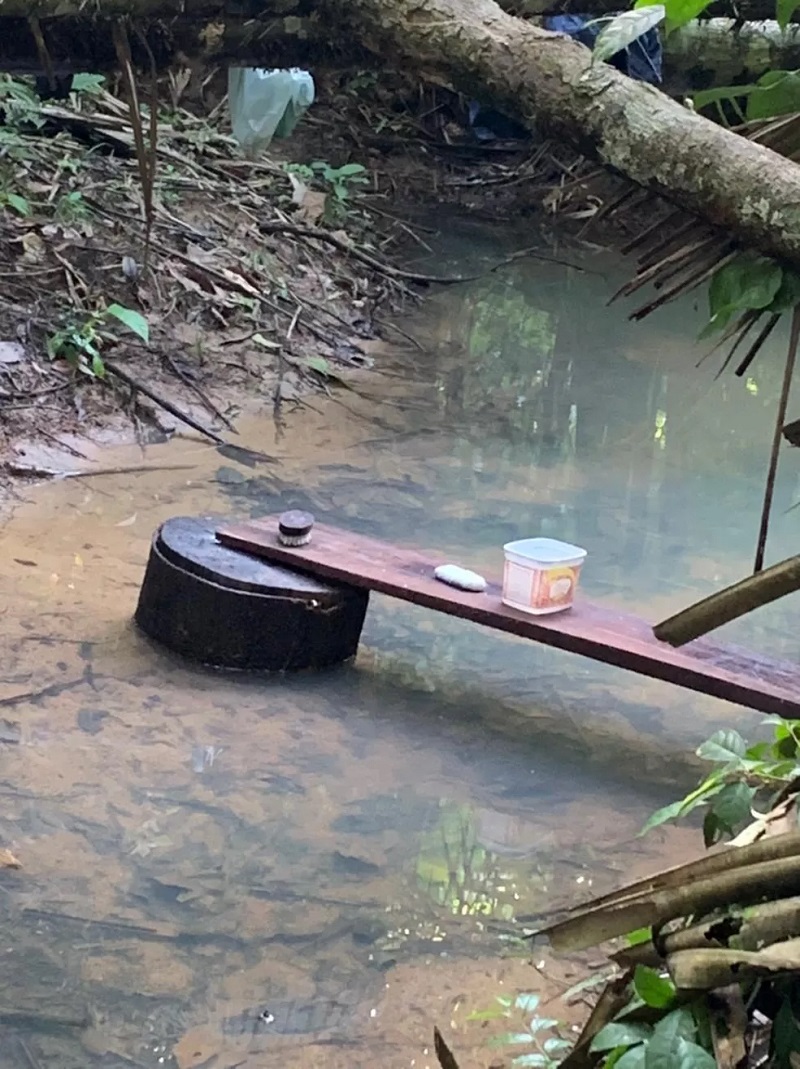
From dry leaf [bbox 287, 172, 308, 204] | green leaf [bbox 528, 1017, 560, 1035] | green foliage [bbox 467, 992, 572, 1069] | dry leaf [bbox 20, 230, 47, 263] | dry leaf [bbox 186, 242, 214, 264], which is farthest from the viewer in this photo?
dry leaf [bbox 287, 172, 308, 204]

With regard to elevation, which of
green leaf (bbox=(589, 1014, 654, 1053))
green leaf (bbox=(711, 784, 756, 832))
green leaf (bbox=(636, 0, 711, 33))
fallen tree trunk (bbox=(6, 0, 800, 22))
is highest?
green leaf (bbox=(636, 0, 711, 33))

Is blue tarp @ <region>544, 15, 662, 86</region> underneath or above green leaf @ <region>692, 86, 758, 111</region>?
underneath

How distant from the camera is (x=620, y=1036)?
1245mm

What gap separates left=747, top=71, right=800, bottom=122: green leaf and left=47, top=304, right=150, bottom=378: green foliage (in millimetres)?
3744

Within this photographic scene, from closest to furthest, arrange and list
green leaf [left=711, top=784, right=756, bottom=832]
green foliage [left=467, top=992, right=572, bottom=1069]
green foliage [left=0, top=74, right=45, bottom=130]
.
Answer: green leaf [left=711, top=784, right=756, bottom=832] < green foliage [left=467, top=992, right=572, bottom=1069] < green foliage [left=0, top=74, right=45, bottom=130]

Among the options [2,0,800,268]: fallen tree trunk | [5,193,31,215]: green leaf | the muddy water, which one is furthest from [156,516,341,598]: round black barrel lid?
[5,193,31,215]: green leaf

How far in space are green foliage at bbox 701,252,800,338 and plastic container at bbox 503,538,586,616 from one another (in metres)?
1.67

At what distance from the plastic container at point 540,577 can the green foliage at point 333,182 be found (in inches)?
184

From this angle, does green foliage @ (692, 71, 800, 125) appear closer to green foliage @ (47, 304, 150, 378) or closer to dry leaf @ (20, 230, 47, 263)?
green foliage @ (47, 304, 150, 378)

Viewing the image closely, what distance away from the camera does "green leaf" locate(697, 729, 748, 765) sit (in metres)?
1.57

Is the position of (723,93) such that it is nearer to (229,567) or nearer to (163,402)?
(229,567)

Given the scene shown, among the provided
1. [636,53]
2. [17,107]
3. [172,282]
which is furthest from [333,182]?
[636,53]

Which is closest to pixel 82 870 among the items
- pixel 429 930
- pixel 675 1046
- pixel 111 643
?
pixel 429 930

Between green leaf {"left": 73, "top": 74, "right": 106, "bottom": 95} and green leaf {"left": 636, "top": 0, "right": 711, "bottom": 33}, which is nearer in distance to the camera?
green leaf {"left": 636, "top": 0, "right": 711, "bottom": 33}
